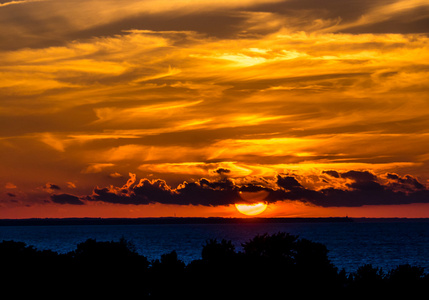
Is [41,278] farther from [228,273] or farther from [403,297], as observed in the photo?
[403,297]

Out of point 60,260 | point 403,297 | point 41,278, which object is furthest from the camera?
point 60,260

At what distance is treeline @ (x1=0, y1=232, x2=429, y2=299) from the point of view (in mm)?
55750

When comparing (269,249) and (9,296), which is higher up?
(269,249)

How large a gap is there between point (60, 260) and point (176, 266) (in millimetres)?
11199

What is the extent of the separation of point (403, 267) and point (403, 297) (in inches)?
131

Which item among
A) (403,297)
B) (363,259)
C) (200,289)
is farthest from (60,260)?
(363,259)

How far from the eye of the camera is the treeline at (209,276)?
183 ft

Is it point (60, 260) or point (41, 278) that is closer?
point (41, 278)

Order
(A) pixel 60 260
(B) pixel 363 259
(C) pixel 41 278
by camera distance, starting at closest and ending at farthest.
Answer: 1. (C) pixel 41 278
2. (A) pixel 60 260
3. (B) pixel 363 259

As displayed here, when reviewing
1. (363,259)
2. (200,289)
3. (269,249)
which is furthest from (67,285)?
(363,259)

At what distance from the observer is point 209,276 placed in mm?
56844

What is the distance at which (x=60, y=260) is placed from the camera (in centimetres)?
6241

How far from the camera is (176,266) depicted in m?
58.9

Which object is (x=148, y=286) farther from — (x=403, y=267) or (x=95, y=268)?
(x=403, y=267)
